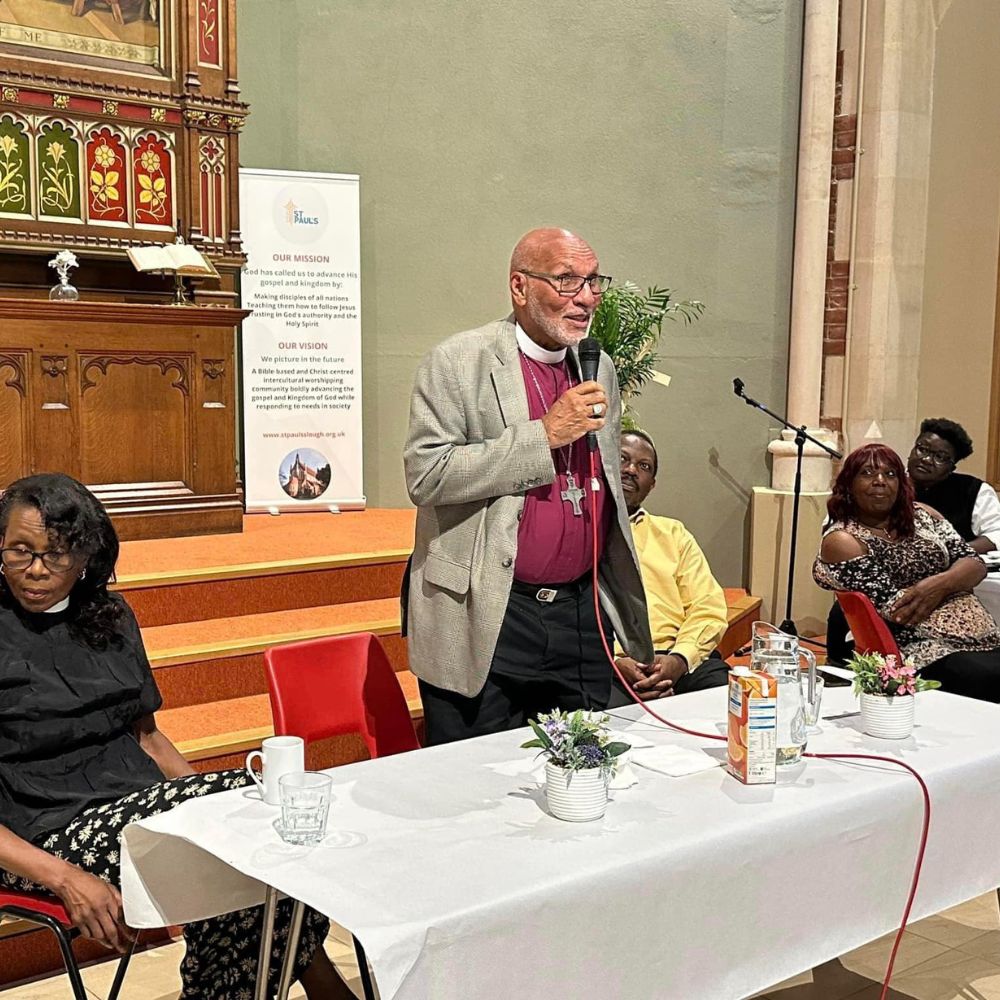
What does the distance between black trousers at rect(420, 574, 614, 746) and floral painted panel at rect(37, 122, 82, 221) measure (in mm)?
3945

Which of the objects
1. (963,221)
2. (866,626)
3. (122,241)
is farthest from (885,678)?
(963,221)

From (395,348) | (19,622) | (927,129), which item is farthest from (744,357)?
(19,622)

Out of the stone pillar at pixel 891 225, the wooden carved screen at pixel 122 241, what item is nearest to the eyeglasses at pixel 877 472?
the wooden carved screen at pixel 122 241

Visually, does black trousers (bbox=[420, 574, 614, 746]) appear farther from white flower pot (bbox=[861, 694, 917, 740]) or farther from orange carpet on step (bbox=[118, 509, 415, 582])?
orange carpet on step (bbox=[118, 509, 415, 582])

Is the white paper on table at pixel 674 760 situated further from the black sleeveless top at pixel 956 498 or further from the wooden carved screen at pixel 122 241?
the black sleeveless top at pixel 956 498

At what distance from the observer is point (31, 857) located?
2422 mm

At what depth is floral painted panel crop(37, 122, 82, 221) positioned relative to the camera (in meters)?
5.91

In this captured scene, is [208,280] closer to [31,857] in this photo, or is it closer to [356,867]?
[31,857]

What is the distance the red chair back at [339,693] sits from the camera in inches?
117

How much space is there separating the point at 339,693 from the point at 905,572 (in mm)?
2506

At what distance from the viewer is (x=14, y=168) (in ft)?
19.2

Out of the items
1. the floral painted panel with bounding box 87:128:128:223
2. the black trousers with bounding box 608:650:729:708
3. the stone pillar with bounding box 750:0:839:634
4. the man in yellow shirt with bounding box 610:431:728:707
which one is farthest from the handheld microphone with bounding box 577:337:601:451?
the stone pillar with bounding box 750:0:839:634

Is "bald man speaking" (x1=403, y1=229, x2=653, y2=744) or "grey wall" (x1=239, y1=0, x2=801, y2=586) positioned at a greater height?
"grey wall" (x1=239, y1=0, x2=801, y2=586)

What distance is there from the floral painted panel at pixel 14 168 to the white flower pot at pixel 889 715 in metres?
4.63
